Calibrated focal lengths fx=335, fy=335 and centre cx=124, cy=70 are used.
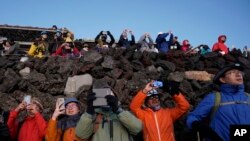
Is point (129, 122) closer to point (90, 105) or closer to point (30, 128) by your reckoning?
point (90, 105)

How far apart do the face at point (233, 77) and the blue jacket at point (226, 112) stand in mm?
103

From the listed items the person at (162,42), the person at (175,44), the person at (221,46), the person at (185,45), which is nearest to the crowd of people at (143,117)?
the person at (162,42)

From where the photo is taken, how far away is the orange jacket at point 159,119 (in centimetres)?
641

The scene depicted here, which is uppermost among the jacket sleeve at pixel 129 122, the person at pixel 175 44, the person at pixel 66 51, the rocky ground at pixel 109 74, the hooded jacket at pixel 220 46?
the person at pixel 175 44

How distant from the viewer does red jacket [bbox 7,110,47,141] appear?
22.0 ft

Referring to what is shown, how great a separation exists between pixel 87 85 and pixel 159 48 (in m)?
5.97

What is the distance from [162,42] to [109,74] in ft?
15.9

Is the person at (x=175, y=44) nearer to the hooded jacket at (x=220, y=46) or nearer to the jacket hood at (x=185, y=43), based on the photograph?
the jacket hood at (x=185, y=43)

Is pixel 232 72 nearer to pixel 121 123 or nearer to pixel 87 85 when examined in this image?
pixel 121 123

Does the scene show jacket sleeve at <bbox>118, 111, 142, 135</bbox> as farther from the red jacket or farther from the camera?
the red jacket

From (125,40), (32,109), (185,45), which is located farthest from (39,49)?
(185,45)

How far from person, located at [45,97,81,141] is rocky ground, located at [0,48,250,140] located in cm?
385

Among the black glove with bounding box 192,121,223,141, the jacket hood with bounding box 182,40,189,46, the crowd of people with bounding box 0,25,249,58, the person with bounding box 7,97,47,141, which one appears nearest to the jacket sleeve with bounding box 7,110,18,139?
the person with bounding box 7,97,47,141

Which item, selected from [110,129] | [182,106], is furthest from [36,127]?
[182,106]
